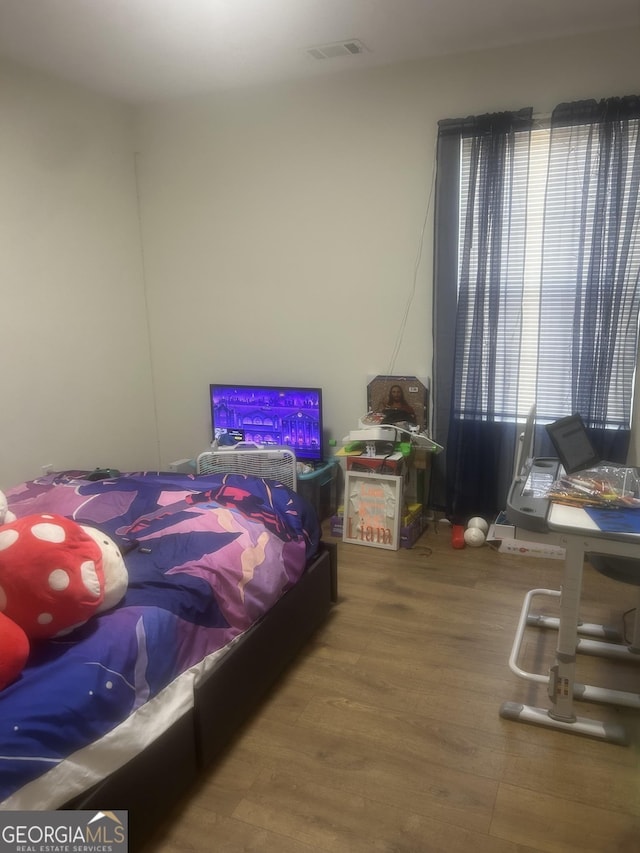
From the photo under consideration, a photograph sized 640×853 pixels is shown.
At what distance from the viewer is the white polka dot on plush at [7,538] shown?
59.3 inches

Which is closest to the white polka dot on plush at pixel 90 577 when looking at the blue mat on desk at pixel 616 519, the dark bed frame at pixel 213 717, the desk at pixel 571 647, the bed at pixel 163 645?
the bed at pixel 163 645

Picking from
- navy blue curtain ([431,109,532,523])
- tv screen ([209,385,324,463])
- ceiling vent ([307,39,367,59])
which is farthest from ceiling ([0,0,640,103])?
tv screen ([209,385,324,463])

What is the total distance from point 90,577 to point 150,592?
0.93 feet

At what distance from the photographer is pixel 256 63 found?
317 centimetres

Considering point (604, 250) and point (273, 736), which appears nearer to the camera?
point (273, 736)

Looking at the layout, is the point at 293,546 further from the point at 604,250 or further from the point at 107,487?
the point at 604,250

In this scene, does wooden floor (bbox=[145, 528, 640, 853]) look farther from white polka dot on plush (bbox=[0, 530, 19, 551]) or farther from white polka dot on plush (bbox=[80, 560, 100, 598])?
white polka dot on plush (bbox=[0, 530, 19, 551])

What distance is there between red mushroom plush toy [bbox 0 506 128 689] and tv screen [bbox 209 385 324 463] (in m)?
2.09

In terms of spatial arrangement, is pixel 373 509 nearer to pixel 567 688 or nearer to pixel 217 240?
pixel 567 688

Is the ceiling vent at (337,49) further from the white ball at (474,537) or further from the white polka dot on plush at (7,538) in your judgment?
the white polka dot on plush at (7,538)

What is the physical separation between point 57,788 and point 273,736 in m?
0.79

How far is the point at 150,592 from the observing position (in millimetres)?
1820

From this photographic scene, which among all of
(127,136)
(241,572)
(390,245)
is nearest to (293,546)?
(241,572)

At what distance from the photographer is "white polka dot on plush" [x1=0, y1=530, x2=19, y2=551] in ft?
4.94
